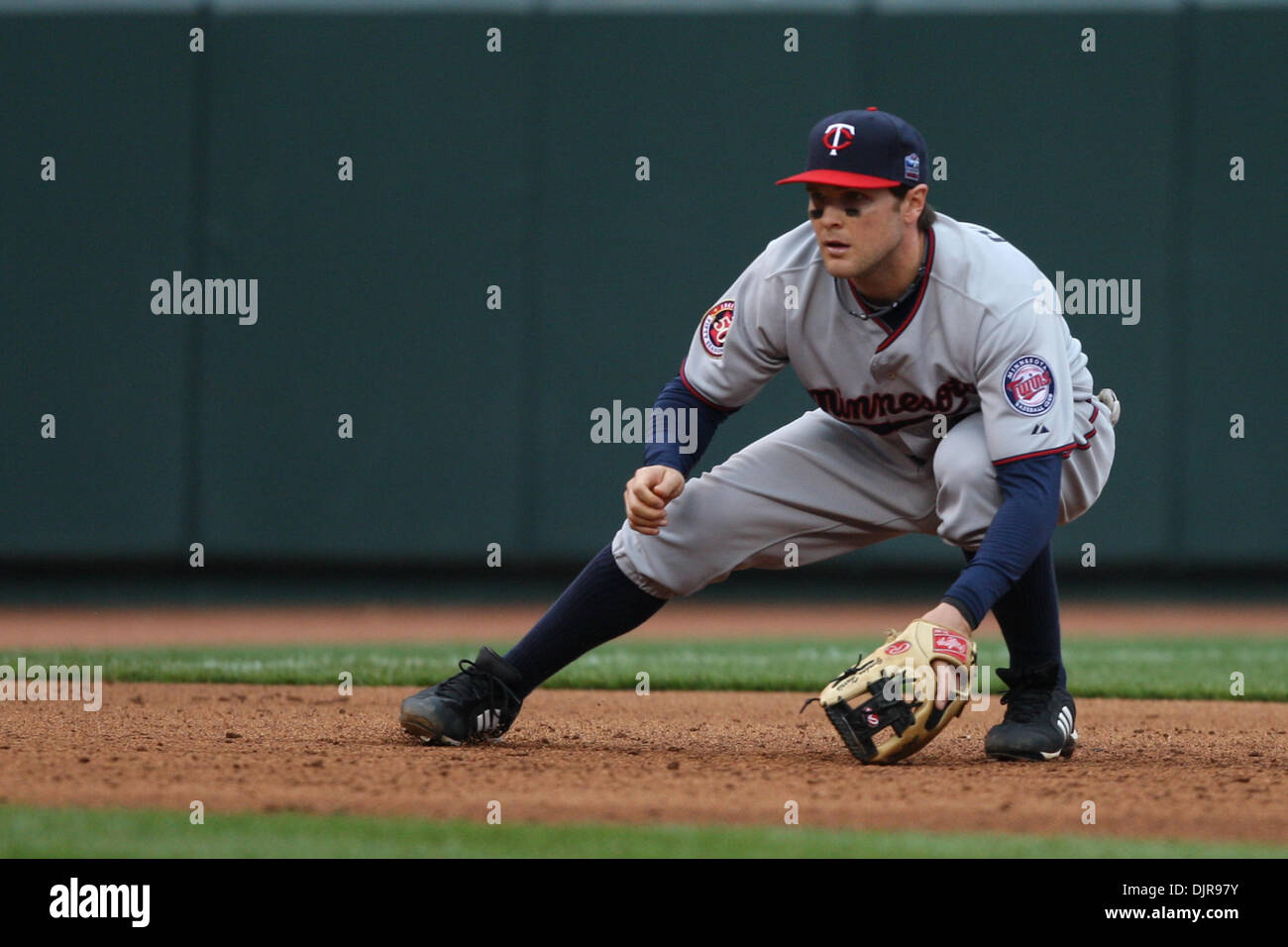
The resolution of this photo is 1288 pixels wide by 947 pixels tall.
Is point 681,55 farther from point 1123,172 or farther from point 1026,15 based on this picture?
point 1123,172

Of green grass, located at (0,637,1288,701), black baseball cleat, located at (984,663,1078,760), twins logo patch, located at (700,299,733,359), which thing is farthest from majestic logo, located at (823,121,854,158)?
green grass, located at (0,637,1288,701)

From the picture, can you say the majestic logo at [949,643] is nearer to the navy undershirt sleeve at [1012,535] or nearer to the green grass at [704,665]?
the navy undershirt sleeve at [1012,535]

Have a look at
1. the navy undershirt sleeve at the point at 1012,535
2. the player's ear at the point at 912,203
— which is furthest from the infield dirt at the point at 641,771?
the player's ear at the point at 912,203

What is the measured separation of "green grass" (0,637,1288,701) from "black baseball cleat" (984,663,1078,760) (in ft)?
5.75

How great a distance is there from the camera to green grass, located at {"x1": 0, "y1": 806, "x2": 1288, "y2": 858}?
2.42 metres

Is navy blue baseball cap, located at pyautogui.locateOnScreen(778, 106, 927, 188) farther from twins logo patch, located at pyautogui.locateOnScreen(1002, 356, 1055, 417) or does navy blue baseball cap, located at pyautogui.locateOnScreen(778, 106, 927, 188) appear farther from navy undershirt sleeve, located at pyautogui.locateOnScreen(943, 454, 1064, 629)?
navy undershirt sleeve, located at pyautogui.locateOnScreen(943, 454, 1064, 629)

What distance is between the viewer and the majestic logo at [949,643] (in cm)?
311

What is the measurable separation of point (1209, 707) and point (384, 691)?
270 cm

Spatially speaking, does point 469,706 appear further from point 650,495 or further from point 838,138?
point 838,138

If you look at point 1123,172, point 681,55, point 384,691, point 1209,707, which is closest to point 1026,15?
point 1123,172

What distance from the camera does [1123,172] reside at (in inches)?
359

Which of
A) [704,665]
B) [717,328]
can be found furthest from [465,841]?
[704,665]

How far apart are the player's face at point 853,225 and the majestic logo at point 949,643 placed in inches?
30.9
